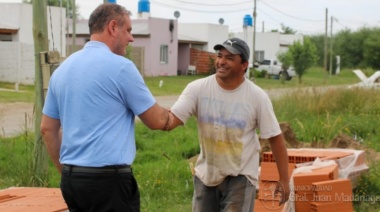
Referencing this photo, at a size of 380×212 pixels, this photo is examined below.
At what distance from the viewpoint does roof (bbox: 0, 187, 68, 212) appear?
527 centimetres

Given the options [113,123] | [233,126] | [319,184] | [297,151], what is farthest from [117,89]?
[297,151]

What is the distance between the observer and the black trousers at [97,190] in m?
3.88

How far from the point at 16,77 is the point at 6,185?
2307 cm

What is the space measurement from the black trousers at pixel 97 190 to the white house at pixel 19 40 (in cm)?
2691

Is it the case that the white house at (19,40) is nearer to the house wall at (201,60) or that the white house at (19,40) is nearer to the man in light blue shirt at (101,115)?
the house wall at (201,60)

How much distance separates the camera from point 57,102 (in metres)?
4.12

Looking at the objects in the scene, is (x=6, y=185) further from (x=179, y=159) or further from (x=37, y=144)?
(x=179, y=159)

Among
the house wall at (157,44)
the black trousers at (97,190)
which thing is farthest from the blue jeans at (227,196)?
the house wall at (157,44)

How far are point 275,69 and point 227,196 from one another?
47.1 metres

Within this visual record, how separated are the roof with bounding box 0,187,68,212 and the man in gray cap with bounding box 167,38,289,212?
1.17m

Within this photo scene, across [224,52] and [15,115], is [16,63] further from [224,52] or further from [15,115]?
[224,52]

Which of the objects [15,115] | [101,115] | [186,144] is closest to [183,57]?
[15,115]

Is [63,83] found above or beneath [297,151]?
above

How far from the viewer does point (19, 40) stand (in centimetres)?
3453
